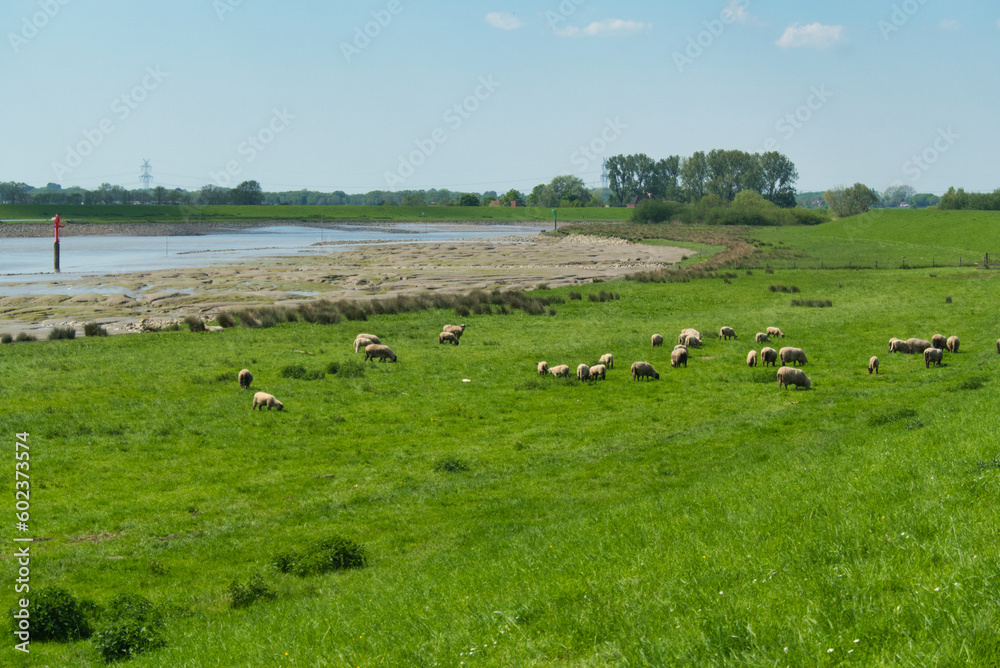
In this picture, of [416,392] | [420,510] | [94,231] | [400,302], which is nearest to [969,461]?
[420,510]

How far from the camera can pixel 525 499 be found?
17.4 meters

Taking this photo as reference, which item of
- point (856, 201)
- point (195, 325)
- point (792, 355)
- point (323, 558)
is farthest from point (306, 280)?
point (856, 201)

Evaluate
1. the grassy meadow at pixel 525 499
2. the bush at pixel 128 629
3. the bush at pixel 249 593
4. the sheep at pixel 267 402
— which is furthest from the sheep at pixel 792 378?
the bush at pixel 128 629

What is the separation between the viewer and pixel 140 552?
49.0ft

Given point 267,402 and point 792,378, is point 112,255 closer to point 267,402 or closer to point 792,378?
point 267,402

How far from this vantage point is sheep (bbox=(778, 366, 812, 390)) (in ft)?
90.8

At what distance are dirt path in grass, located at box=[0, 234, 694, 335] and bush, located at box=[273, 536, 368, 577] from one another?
3800 cm

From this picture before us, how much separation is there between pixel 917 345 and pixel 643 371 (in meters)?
12.2

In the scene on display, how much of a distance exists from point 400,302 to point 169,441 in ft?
103

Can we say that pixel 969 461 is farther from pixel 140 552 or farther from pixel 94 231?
pixel 94 231

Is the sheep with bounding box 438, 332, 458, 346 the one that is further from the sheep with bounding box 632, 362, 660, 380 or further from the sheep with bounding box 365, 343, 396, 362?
the sheep with bounding box 632, 362, 660, 380

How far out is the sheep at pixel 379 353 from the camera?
34.6 metres

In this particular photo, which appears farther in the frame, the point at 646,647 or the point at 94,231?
the point at 94,231

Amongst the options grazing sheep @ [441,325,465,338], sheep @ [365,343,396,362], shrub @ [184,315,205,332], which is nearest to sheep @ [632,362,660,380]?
sheep @ [365,343,396,362]
